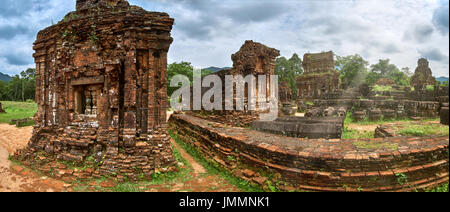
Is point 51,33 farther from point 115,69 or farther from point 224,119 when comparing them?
point 224,119

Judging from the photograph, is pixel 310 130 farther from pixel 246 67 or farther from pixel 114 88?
pixel 114 88

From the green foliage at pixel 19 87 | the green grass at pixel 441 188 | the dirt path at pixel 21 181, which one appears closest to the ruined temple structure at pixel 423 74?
the green grass at pixel 441 188

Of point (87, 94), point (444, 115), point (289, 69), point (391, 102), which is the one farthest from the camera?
point (289, 69)

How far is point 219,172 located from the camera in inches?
216

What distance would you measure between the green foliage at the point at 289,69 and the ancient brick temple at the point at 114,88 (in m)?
29.6

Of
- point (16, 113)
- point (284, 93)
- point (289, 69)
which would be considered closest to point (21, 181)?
point (284, 93)

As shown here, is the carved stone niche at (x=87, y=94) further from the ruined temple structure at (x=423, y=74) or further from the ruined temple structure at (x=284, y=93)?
the ruined temple structure at (x=423, y=74)

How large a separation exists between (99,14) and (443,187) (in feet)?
28.3

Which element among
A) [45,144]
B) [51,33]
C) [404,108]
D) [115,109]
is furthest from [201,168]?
[404,108]

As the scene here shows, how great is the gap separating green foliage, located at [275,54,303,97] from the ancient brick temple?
29.6 meters

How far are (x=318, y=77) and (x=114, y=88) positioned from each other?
78.6 ft

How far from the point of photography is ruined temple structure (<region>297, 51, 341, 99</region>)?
23609 millimetres

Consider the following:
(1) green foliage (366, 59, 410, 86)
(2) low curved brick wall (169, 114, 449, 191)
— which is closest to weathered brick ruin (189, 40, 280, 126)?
(2) low curved brick wall (169, 114, 449, 191)

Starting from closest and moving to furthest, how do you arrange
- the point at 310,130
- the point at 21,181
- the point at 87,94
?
1. the point at 21,181
2. the point at 87,94
3. the point at 310,130
